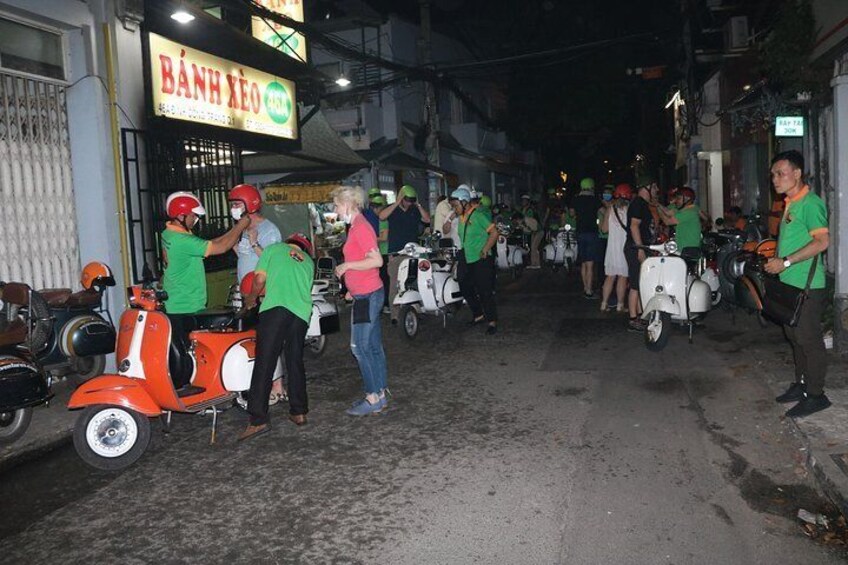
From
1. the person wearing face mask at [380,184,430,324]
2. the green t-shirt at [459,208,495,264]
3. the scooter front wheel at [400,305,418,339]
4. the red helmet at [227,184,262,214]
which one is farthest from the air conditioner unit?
the red helmet at [227,184,262,214]

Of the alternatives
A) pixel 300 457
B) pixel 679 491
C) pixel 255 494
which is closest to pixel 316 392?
pixel 300 457

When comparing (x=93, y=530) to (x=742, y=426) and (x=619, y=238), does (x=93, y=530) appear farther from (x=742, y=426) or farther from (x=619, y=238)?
(x=619, y=238)

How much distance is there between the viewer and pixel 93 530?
4.24m

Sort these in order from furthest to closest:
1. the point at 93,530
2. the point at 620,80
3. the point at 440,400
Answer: the point at 620,80 → the point at 440,400 → the point at 93,530

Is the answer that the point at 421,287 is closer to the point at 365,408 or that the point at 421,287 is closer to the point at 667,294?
the point at 667,294

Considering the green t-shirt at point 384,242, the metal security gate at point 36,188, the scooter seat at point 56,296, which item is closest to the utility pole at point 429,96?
the green t-shirt at point 384,242

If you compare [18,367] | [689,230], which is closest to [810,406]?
[689,230]

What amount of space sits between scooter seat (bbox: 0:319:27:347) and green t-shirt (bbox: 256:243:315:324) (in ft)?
6.58

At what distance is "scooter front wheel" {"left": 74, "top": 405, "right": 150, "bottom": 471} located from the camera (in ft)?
16.8

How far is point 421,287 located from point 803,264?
17.9 ft

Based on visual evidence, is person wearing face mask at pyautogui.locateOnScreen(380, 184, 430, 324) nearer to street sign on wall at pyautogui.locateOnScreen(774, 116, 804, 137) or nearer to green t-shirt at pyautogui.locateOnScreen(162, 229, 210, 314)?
green t-shirt at pyautogui.locateOnScreen(162, 229, 210, 314)

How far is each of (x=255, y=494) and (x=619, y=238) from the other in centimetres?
737

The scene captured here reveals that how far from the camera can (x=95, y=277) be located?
7422 mm

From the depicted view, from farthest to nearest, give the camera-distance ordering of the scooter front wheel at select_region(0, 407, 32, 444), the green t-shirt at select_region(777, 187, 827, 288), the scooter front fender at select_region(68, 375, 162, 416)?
the scooter front wheel at select_region(0, 407, 32, 444), the green t-shirt at select_region(777, 187, 827, 288), the scooter front fender at select_region(68, 375, 162, 416)
